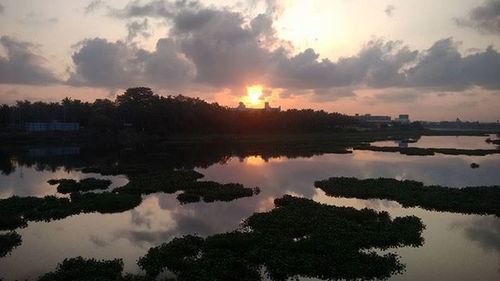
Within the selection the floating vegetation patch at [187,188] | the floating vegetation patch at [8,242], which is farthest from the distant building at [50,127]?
the floating vegetation patch at [8,242]

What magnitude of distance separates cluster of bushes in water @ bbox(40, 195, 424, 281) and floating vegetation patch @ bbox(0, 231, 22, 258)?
5947 mm

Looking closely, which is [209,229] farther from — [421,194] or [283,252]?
[421,194]

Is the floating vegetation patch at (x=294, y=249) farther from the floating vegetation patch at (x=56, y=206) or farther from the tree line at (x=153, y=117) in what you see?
the tree line at (x=153, y=117)

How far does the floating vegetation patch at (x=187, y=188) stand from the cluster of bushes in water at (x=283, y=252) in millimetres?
11563

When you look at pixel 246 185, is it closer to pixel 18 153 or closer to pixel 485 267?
pixel 485 267

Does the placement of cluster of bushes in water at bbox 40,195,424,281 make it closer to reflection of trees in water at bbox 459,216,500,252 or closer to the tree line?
reflection of trees in water at bbox 459,216,500,252

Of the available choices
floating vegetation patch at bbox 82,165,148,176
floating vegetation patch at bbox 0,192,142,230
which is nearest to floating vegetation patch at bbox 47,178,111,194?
floating vegetation patch at bbox 0,192,142,230

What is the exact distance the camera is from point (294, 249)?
25.9 m

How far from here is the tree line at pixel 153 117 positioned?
14438cm

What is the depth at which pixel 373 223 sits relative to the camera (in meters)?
31.9

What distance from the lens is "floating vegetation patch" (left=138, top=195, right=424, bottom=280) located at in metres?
22.9

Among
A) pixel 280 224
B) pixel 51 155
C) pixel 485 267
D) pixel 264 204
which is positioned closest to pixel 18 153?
pixel 51 155

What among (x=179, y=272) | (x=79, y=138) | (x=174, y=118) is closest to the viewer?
(x=179, y=272)

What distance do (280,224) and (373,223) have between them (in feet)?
23.5
